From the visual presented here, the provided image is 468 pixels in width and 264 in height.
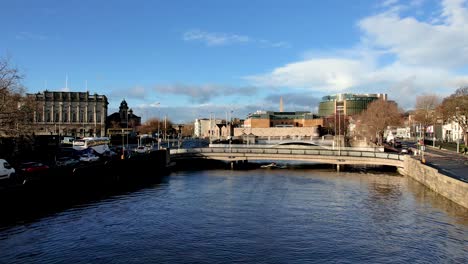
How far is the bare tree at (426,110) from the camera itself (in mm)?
126312

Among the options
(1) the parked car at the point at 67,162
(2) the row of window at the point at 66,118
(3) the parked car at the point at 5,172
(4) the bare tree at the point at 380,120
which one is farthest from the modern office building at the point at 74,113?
(3) the parked car at the point at 5,172

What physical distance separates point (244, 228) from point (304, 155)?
150 ft

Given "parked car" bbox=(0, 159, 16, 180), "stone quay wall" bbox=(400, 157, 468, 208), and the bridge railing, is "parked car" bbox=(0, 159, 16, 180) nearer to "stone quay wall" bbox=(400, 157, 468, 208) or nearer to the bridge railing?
"stone quay wall" bbox=(400, 157, 468, 208)

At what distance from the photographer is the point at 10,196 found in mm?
33594

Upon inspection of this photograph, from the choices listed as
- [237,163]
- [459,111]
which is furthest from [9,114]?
[459,111]

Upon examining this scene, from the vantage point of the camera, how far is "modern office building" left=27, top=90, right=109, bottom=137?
173m

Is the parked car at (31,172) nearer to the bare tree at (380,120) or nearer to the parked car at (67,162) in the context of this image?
the parked car at (67,162)

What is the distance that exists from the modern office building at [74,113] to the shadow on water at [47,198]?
130m

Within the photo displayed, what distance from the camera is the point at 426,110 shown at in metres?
130

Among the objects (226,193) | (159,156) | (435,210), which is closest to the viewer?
(435,210)

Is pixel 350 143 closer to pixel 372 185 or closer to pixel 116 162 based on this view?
pixel 372 185

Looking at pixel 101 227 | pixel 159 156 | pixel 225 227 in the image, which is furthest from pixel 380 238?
pixel 159 156

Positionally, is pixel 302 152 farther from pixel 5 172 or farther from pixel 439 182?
pixel 5 172

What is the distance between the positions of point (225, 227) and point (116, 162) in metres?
31.2
